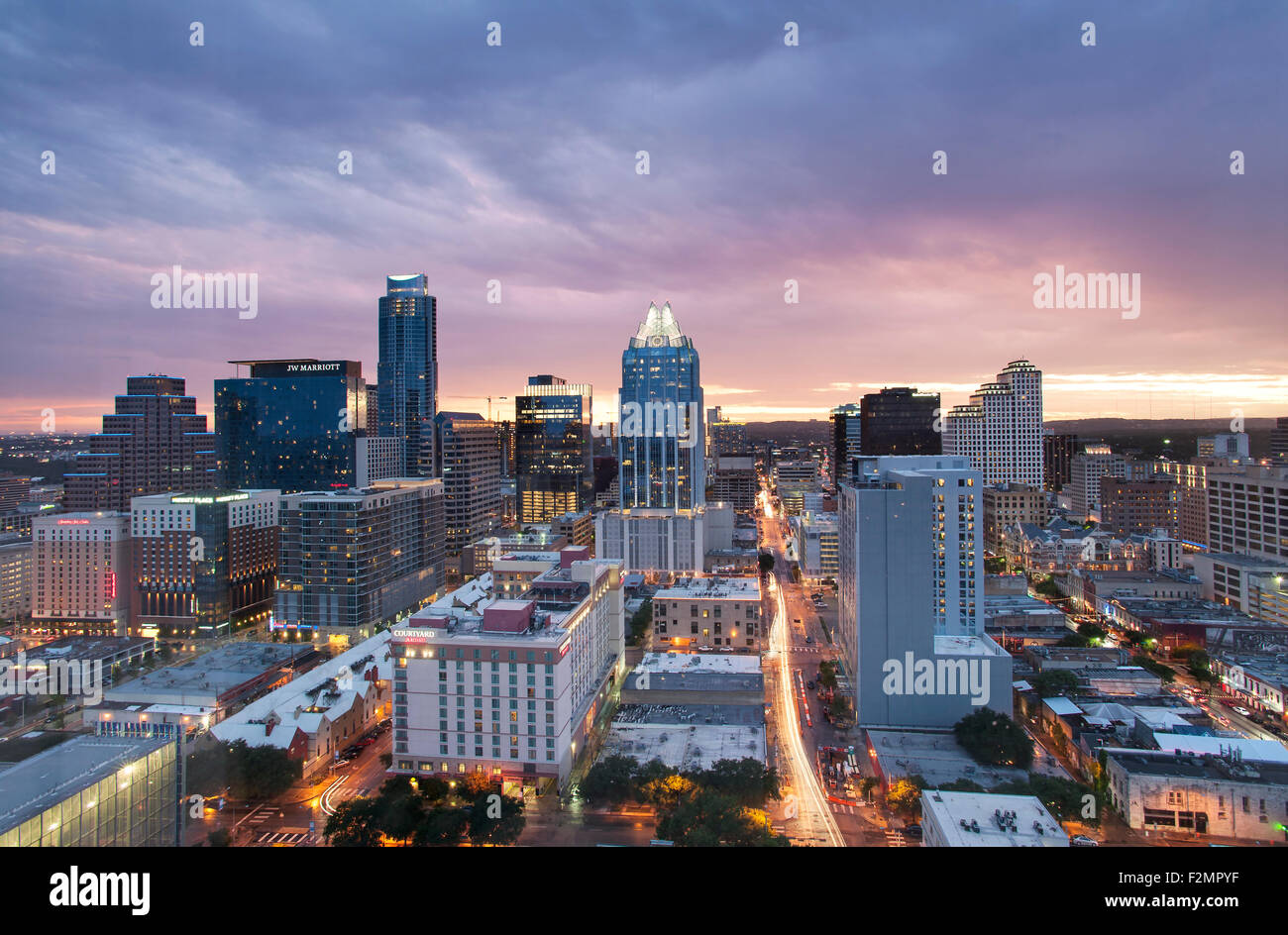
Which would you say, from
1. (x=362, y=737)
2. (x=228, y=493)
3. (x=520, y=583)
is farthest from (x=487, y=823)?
(x=228, y=493)

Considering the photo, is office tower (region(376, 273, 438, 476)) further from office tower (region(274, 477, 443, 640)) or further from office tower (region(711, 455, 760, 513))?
office tower (region(274, 477, 443, 640))

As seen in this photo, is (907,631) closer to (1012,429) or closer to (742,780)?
(742,780)

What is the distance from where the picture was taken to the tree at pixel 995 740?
10.7 metres

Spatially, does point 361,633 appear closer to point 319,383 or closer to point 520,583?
point 520,583

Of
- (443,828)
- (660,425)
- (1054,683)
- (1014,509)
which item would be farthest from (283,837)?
(1014,509)

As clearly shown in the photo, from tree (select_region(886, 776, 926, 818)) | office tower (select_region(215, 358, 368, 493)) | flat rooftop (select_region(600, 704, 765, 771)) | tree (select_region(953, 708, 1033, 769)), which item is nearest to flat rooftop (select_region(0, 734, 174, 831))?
flat rooftop (select_region(600, 704, 765, 771))

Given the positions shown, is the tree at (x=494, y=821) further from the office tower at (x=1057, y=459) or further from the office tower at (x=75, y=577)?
the office tower at (x=1057, y=459)

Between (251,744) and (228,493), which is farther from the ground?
(228,493)

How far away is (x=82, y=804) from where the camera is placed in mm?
5434

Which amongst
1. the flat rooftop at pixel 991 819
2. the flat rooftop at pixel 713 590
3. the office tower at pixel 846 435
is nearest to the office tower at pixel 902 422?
the office tower at pixel 846 435

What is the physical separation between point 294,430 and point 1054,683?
29.3m

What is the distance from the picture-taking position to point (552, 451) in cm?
3912

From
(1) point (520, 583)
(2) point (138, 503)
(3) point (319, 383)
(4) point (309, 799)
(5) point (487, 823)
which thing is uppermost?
(3) point (319, 383)
